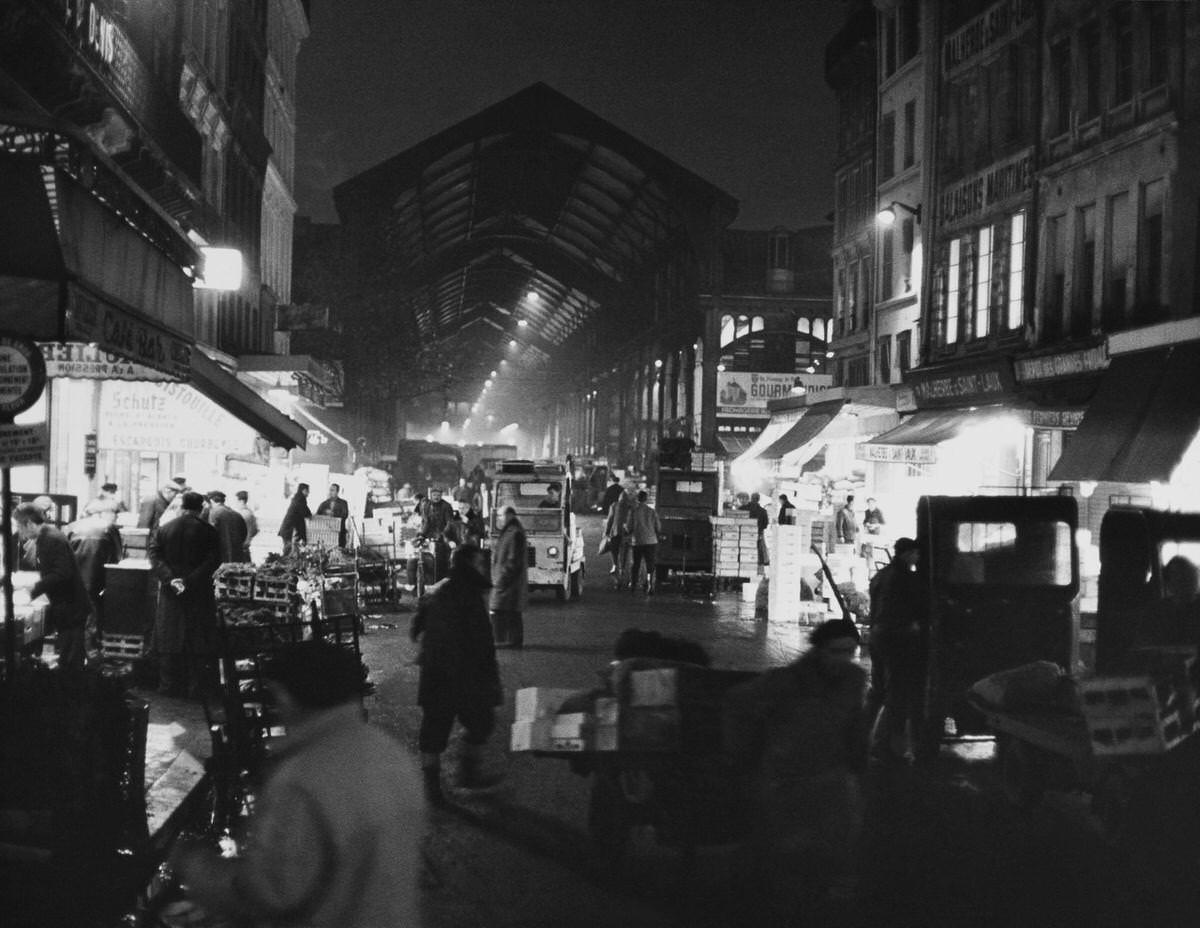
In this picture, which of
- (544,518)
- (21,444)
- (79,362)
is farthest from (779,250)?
(21,444)

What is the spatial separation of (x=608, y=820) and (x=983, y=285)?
22.7 m

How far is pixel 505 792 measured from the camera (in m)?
9.59

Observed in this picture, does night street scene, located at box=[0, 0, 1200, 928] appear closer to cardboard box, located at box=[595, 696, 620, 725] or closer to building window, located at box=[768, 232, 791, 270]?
cardboard box, located at box=[595, 696, 620, 725]

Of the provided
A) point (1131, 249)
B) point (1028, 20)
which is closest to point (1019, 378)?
point (1131, 249)

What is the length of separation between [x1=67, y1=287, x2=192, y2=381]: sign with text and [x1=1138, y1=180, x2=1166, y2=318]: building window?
603 inches

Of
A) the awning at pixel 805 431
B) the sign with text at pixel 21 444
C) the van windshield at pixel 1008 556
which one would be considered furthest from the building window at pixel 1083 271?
the sign with text at pixel 21 444

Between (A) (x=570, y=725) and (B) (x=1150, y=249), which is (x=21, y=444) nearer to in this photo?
(A) (x=570, y=725)

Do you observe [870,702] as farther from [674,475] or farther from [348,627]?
[674,475]

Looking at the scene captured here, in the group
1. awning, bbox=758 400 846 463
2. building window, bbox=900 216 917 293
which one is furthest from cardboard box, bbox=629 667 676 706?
building window, bbox=900 216 917 293

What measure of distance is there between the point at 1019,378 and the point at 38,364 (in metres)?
20.0

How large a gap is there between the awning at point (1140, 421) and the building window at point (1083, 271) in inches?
163

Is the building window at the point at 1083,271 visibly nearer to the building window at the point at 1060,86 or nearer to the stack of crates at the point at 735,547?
the building window at the point at 1060,86

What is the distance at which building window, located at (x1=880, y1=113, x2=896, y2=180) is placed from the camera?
119 feet

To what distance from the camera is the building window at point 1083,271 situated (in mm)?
23594
